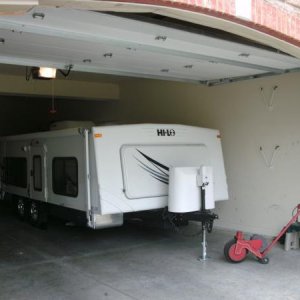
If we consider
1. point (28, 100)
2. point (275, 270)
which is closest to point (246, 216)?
point (275, 270)

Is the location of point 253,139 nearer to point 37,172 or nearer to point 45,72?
point 45,72

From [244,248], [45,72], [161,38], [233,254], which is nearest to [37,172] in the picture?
[45,72]

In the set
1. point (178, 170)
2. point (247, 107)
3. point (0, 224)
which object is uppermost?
point (247, 107)

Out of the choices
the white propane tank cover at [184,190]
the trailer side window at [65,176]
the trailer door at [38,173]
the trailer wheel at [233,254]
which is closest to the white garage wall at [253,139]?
the trailer wheel at [233,254]

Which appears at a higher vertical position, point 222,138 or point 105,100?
point 105,100

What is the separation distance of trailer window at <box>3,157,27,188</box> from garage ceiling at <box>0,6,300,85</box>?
14.3ft

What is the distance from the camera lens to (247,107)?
338 inches

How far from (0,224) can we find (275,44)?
7.96 meters

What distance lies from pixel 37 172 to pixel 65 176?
1604 millimetres

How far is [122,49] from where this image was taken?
5.87m

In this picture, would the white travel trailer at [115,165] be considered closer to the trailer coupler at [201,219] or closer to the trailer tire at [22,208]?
the trailer coupler at [201,219]

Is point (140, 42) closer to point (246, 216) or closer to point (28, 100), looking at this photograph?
point (246, 216)

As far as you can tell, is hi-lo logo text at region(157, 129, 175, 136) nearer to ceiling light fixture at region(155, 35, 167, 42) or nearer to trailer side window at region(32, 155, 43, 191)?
ceiling light fixture at region(155, 35, 167, 42)

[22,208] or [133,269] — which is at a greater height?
[22,208]
